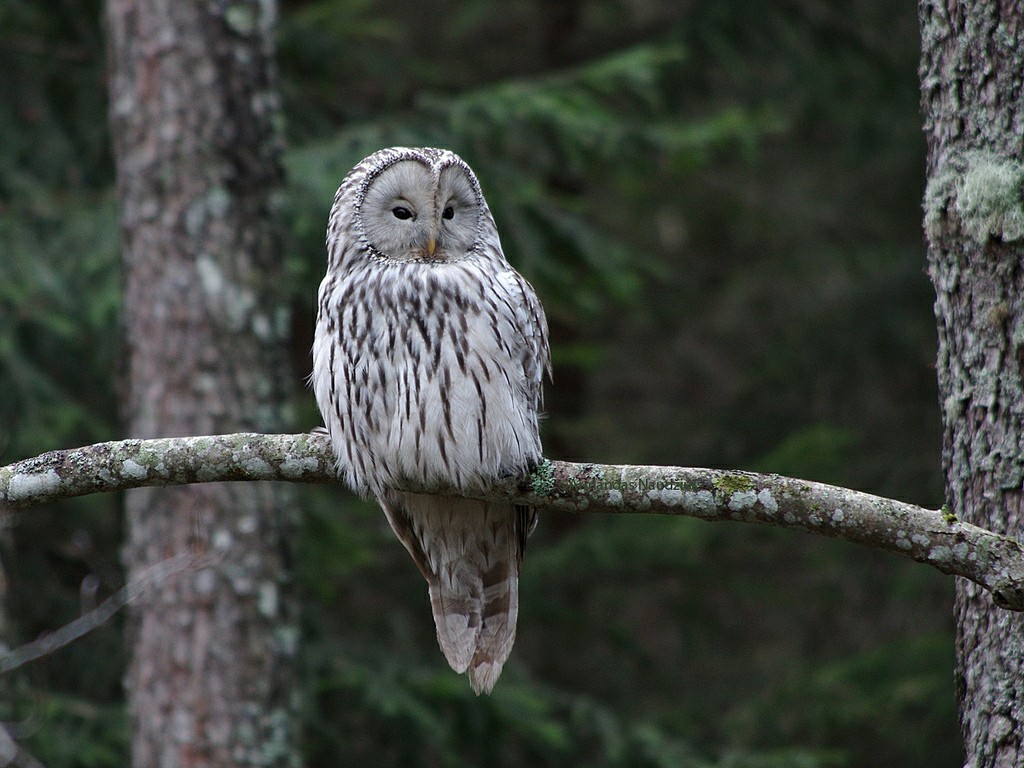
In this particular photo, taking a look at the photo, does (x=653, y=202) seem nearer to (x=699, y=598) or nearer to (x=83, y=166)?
(x=699, y=598)

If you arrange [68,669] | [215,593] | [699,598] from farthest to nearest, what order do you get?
[699,598]
[68,669]
[215,593]

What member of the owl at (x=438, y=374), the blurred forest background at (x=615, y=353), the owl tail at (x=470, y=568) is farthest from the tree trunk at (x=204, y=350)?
the owl tail at (x=470, y=568)

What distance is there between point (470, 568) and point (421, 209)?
1.33 m

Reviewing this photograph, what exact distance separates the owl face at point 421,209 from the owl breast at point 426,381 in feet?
0.41

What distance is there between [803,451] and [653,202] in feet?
11.9

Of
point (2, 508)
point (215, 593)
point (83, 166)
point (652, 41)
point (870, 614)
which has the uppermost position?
point (652, 41)

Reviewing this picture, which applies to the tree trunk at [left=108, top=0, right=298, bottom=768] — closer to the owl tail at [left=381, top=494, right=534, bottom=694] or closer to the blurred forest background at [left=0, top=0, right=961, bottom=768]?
the blurred forest background at [left=0, top=0, right=961, bottom=768]

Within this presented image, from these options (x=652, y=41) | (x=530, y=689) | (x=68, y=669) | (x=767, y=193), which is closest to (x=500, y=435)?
(x=530, y=689)

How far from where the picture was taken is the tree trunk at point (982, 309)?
329 cm

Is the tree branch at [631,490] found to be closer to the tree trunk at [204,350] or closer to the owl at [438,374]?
the owl at [438,374]

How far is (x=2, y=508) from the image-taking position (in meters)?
3.74

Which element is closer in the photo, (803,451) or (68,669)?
(68,669)

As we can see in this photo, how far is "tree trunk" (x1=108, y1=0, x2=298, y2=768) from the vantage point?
18.4 ft

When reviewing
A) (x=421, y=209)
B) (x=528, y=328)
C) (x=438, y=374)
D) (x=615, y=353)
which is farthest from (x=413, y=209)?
(x=615, y=353)
